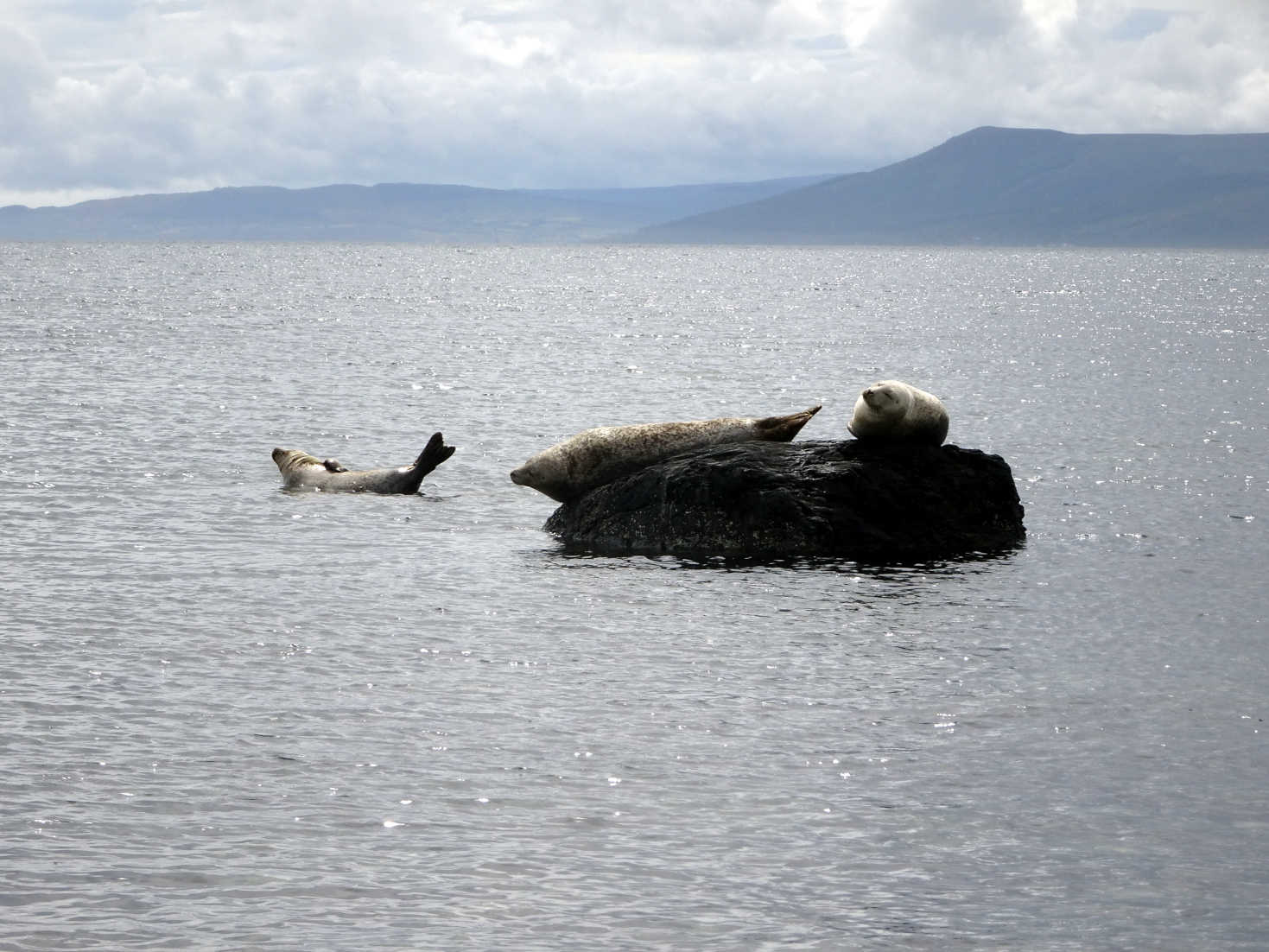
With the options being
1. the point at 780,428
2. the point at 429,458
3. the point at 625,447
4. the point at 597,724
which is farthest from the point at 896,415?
the point at 597,724

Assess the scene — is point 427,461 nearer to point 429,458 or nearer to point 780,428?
point 429,458

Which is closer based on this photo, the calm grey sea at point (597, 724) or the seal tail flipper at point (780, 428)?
the calm grey sea at point (597, 724)

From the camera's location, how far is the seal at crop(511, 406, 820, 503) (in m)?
21.6

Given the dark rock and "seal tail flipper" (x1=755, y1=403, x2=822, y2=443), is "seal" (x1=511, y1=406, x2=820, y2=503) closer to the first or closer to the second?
"seal tail flipper" (x1=755, y1=403, x2=822, y2=443)

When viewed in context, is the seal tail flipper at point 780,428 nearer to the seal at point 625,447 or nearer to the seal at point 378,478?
the seal at point 625,447

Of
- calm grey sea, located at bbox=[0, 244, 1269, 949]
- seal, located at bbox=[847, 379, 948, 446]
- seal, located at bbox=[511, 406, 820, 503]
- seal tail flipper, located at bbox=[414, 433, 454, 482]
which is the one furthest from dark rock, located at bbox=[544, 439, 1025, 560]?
seal tail flipper, located at bbox=[414, 433, 454, 482]

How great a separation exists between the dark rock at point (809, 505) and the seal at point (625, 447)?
82cm

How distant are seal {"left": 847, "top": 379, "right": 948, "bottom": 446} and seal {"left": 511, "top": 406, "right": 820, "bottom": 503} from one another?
3.73ft

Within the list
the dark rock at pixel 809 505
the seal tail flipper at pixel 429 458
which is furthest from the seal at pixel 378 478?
the dark rock at pixel 809 505

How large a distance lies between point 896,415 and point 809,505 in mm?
1856

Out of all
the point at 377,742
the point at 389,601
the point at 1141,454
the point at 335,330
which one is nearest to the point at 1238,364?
the point at 1141,454

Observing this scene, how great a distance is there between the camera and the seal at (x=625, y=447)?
2156cm

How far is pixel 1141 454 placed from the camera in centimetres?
3175

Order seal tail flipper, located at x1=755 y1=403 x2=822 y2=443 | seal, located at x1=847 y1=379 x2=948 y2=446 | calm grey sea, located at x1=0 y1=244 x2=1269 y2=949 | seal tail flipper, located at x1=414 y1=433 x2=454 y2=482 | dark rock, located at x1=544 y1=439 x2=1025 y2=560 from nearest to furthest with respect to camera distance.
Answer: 1. calm grey sea, located at x1=0 y1=244 x2=1269 y2=949
2. dark rock, located at x1=544 y1=439 x2=1025 y2=560
3. seal, located at x1=847 y1=379 x2=948 y2=446
4. seal tail flipper, located at x1=755 y1=403 x2=822 y2=443
5. seal tail flipper, located at x1=414 y1=433 x2=454 y2=482
